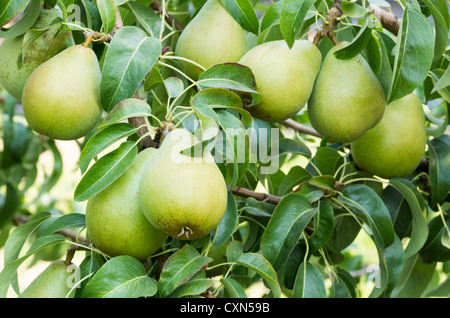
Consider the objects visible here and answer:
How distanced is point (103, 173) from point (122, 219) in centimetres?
6

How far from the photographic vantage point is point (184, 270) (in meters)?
0.81

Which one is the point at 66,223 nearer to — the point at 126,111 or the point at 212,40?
the point at 126,111

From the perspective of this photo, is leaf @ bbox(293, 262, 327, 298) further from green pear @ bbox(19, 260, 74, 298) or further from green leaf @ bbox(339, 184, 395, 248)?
green pear @ bbox(19, 260, 74, 298)

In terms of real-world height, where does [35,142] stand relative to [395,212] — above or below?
below

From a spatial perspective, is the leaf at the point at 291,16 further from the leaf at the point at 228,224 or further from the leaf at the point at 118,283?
the leaf at the point at 118,283

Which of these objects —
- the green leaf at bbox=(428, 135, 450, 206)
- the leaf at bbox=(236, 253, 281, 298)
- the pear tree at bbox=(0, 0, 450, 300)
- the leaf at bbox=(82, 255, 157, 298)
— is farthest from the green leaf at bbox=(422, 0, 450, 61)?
the leaf at bbox=(82, 255, 157, 298)

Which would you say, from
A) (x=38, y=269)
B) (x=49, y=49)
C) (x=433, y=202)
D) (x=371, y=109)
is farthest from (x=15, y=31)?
(x=38, y=269)

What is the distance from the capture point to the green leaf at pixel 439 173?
1.18 metres

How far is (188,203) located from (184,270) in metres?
0.13

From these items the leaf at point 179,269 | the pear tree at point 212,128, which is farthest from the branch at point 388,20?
the leaf at point 179,269

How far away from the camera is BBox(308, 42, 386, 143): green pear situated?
3.06 feet

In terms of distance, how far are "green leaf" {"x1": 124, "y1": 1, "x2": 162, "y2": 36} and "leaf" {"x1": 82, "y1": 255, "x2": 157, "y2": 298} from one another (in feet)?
1.35

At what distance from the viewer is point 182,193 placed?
2.39 ft

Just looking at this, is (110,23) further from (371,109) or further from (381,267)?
(381,267)
